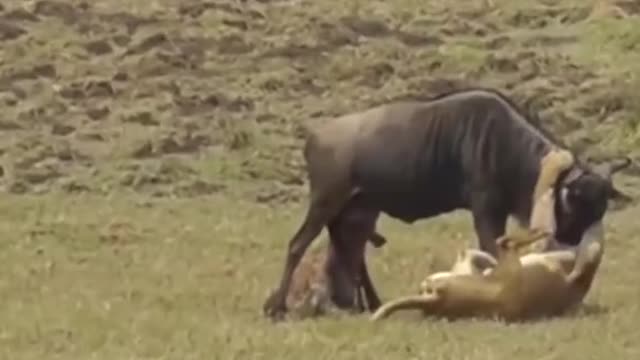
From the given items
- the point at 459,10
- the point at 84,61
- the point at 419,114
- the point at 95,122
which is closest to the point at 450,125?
the point at 419,114

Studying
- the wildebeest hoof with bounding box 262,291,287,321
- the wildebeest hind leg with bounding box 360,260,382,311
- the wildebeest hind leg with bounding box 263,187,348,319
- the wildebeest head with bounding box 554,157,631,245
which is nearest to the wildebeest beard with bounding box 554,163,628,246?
the wildebeest head with bounding box 554,157,631,245

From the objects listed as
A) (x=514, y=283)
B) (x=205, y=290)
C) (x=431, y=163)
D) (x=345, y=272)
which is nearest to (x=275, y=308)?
(x=345, y=272)

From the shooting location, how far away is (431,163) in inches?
439

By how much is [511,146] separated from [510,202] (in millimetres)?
296

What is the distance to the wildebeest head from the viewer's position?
10711 millimetres

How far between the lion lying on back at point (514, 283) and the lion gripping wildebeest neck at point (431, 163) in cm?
37

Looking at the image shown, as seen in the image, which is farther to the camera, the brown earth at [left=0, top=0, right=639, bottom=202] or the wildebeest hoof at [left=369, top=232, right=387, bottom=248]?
the brown earth at [left=0, top=0, right=639, bottom=202]

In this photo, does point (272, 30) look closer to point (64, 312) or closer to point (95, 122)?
point (95, 122)

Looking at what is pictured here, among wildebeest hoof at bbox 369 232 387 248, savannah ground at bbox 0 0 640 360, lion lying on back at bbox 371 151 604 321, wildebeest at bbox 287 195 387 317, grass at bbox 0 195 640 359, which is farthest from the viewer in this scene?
wildebeest hoof at bbox 369 232 387 248

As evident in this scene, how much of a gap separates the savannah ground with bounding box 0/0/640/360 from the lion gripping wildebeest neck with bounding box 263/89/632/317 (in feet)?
2.09

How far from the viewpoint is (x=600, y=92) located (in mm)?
18859

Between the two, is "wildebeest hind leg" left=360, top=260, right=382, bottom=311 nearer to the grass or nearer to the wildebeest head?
the grass

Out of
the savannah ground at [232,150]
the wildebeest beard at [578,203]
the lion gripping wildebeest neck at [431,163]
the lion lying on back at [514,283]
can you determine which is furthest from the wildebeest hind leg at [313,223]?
the wildebeest beard at [578,203]

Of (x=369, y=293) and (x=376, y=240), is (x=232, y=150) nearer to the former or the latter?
(x=376, y=240)
